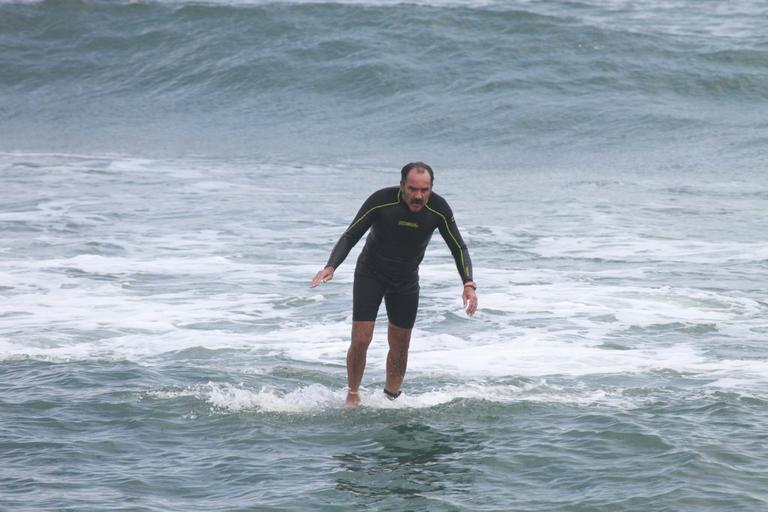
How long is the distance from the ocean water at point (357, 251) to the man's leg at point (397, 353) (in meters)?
0.21

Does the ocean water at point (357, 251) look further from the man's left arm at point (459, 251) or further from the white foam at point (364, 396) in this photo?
the man's left arm at point (459, 251)

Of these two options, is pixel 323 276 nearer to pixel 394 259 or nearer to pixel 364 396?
pixel 394 259

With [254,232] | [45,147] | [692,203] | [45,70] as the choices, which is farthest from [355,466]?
[45,70]

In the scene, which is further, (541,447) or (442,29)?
(442,29)

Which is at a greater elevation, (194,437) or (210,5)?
(210,5)

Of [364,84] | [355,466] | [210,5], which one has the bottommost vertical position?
[355,466]

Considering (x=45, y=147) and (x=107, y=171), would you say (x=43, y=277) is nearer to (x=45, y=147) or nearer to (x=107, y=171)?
(x=107, y=171)

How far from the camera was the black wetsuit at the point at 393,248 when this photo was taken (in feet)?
27.4

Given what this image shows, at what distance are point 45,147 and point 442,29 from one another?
39.2 feet

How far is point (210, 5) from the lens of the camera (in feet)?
120

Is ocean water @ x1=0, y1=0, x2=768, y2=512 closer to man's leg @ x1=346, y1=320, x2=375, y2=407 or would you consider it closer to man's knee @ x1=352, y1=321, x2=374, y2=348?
man's leg @ x1=346, y1=320, x2=375, y2=407

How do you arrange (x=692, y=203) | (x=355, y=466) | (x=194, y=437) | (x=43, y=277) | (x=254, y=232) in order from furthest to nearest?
(x=692, y=203)
(x=254, y=232)
(x=43, y=277)
(x=194, y=437)
(x=355, y=466)

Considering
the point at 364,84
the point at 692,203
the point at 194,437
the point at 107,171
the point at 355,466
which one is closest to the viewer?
the point at 355,466

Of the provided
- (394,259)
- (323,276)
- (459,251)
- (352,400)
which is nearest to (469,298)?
(459,251)
